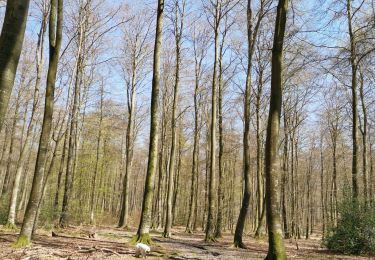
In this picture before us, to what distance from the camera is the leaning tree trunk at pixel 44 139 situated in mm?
8734

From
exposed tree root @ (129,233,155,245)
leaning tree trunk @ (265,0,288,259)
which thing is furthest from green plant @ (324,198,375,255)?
exposed tree root @ (129,233,155,245)

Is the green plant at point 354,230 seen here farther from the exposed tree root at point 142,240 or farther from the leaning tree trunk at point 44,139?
the leaning tree trunk at point 44,139

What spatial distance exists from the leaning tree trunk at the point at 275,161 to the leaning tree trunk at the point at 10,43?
550cm

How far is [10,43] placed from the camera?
400 cm

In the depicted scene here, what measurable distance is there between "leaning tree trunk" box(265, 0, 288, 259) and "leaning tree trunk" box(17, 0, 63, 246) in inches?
225

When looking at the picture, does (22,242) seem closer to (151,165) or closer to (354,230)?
(151,165)

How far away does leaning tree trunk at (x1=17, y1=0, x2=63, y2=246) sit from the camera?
8734mm

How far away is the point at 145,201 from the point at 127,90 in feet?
51.9

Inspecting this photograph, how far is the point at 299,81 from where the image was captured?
22844 mm

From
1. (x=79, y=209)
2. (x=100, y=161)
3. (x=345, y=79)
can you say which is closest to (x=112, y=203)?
(x=100, y=161)

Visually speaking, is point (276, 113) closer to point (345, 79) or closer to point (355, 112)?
point (355, 112)

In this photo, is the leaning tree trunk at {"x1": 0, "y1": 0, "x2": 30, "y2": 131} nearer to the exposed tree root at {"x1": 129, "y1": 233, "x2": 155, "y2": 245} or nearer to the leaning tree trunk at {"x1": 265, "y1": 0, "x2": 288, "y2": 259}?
the leaning tree trunk at {"x1": 265, "y1": 0, "x2": 288, "y2": 259}

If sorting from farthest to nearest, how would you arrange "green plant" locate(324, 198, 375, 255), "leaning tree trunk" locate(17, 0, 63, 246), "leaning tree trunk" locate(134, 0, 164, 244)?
"green plant" locate(324, 198, 375, 255) < "leaning tree trunk" locate(134, 0, 164, 244) < "leaning tree trunk" locate(17, 0, 63, 246)

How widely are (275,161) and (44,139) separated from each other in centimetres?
592
